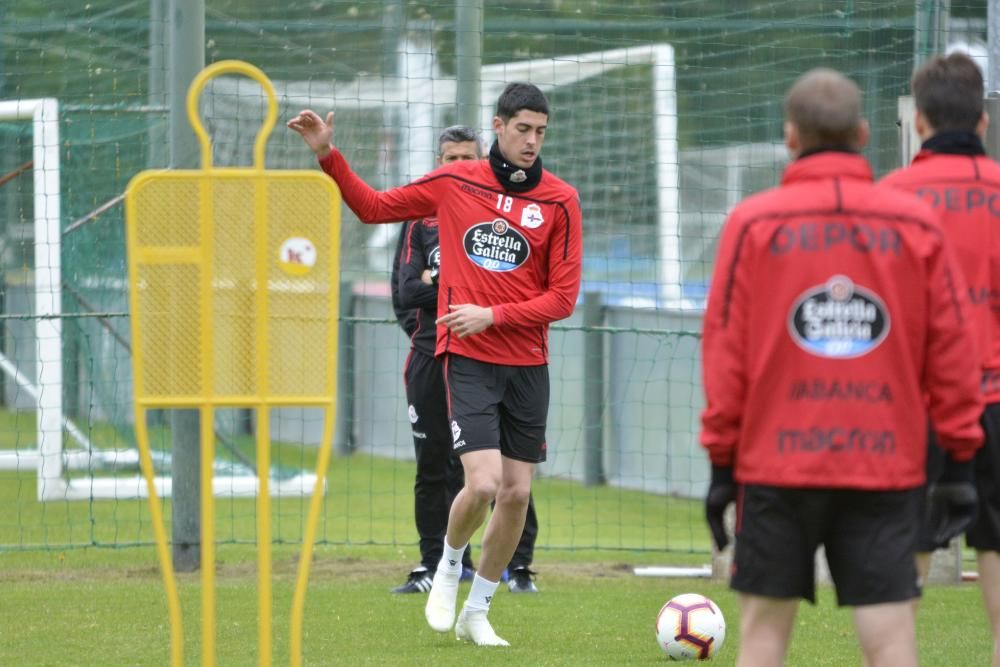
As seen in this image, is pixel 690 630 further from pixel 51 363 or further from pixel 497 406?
pixel 51 363

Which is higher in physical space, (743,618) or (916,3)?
(916,3)

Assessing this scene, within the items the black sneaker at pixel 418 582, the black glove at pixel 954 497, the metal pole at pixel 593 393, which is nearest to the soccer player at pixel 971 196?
the black glove at pixel 954 497

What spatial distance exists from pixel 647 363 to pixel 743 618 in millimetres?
8916

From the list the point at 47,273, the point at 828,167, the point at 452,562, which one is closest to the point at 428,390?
the point at 452,562

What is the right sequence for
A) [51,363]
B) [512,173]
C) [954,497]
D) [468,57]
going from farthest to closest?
[51,363] → [468,57] → [512,173] → [954,497]

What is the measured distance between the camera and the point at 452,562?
6859 mm

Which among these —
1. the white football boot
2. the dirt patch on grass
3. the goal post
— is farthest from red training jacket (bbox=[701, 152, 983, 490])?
the goal post

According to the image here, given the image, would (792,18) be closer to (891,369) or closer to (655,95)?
(655,95)

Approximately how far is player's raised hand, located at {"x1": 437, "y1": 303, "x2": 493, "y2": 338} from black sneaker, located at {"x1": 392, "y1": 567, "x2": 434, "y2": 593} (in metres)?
2.21

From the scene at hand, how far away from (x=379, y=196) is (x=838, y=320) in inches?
118

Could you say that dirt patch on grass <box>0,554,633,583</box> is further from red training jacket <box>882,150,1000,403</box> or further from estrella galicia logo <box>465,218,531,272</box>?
red training jacket <box>882,150,1000,403</box>

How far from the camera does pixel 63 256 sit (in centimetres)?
1214

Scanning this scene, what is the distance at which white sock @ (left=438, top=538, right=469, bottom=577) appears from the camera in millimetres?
6836

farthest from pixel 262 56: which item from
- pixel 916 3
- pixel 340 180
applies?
pixel 340 180
